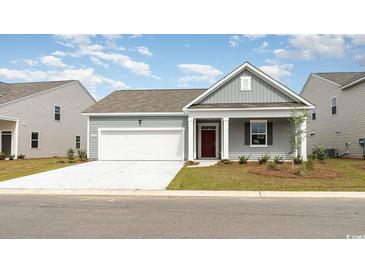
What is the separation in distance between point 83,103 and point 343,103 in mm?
25126

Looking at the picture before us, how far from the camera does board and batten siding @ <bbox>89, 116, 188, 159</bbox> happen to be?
1988 cm

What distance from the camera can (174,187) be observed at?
10.0 meters

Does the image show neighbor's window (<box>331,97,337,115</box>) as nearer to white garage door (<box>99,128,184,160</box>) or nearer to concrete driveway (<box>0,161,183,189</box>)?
white garage door (<box>99,128,184,160</box>)

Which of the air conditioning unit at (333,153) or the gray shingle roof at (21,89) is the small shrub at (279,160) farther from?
the gray shingle roof at (21,89)

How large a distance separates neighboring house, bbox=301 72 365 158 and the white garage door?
42.4ft

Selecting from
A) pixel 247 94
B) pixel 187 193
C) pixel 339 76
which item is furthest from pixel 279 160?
pixel 339 76

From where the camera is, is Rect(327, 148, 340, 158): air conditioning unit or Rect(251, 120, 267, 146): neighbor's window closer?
Rect(251, 120, 267, 146): neighbor's window

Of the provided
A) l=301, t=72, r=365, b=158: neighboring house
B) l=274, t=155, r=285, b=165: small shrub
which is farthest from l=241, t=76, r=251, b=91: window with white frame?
l=301, t=72, r=365, b=158: neighboring house

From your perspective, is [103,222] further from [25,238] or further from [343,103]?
[343,103]

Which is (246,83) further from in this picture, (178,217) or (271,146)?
(178,217)

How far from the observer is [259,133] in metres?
18.8

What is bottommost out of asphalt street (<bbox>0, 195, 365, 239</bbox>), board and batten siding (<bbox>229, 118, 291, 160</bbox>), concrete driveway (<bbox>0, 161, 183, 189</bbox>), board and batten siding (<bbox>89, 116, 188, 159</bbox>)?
asphalt street (<bbox>0, 195, 365, 239</bbox>)

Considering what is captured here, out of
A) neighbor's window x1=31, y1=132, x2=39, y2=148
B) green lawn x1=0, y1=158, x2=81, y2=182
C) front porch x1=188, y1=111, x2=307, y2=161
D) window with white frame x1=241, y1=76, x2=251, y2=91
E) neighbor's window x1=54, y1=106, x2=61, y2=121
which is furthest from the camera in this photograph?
neighbor's window x1=54, y1=106, x2=61, y2=121

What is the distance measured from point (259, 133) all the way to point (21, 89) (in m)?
21.6
